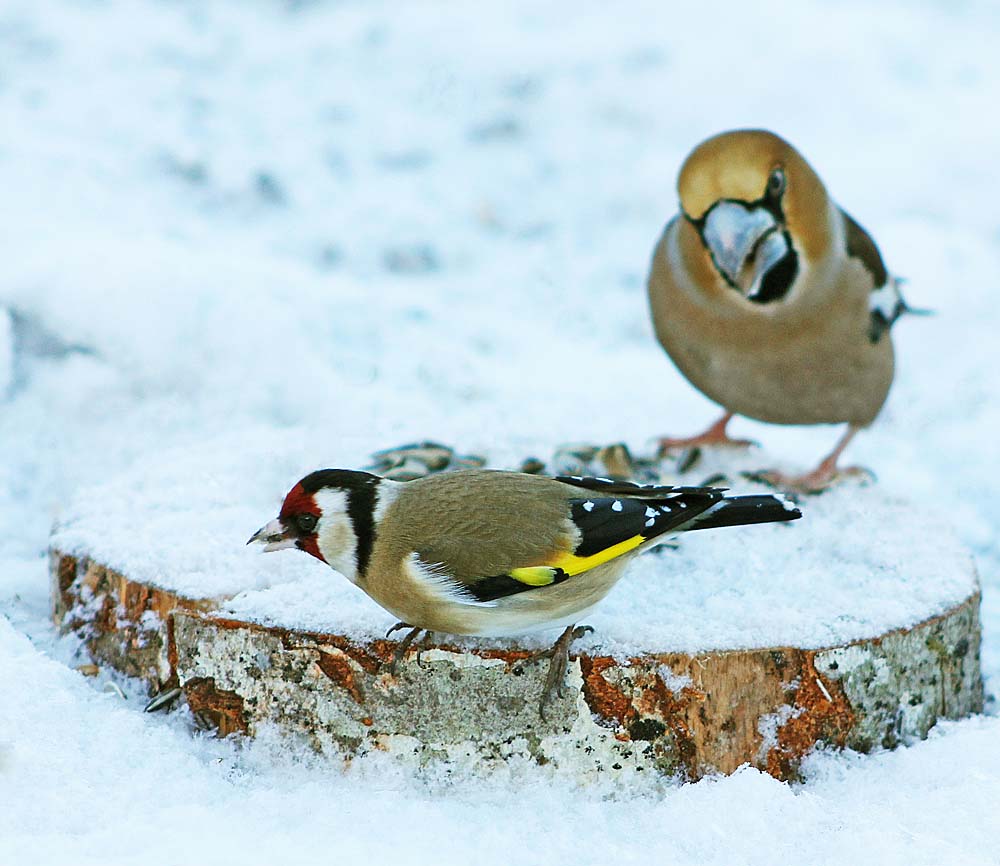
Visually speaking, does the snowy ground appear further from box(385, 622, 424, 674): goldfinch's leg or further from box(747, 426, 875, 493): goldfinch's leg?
box(747, 426, 875, 493): goldfinch's leg

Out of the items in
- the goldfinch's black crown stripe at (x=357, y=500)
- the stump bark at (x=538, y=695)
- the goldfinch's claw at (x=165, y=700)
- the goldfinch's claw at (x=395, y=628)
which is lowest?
the goldfinch's claw at (x=165, y=700)

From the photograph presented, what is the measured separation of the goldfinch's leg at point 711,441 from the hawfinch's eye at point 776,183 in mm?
852

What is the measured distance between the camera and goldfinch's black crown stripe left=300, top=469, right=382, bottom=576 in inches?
99.9

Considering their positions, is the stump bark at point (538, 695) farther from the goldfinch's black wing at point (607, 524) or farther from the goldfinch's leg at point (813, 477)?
the goldfinch's leg at point (813, 477)

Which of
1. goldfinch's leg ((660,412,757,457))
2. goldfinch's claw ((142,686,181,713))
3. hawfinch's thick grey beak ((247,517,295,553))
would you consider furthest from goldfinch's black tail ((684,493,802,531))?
goldfinch's leg ((660,412,757,457))

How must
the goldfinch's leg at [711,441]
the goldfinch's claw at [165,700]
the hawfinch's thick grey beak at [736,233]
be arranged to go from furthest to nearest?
the goldfinch's leg at [711,441], the hawfinch's thick grey beak at [736,233], the goldfinch's claw at [165,700]

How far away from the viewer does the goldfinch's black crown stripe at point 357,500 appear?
8.32 ft

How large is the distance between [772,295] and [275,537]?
5.34ft

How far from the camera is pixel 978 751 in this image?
269 centimetres

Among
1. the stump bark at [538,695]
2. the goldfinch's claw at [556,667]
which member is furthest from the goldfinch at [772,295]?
the goldfinch's claw at [556,667]

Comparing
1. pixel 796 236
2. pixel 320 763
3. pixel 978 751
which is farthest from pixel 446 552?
pixel 796 236

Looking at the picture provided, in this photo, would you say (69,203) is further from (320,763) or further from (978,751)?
(978,751)

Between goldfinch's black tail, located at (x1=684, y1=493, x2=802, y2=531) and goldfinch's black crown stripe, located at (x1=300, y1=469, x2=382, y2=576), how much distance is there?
0.66 metres

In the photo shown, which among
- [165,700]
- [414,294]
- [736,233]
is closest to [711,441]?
[736,233]
